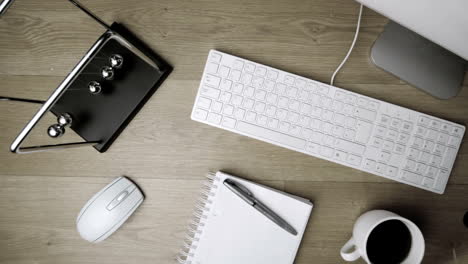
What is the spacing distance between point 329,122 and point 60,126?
0.48 metres

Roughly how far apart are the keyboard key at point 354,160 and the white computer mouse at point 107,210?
0.40m

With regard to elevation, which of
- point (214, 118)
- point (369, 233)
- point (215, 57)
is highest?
point (215, 57)

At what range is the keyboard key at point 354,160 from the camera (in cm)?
67

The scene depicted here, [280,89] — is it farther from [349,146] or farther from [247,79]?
[349,146]

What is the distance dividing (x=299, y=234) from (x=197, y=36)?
1.40ft

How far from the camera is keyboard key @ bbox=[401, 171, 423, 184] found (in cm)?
67

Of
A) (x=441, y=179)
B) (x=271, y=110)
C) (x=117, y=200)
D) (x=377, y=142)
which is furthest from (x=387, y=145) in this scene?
(x=117, y=200)

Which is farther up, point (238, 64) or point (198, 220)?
point (238, 64)

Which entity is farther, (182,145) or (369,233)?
(182,145)

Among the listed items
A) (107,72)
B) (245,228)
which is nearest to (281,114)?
(245,228)

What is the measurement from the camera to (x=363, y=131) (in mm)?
668

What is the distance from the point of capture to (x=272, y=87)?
68 centimetres

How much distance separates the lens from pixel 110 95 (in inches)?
27.6

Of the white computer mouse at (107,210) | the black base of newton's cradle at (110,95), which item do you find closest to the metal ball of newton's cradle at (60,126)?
the black base of newton's cradle at (110,95)
